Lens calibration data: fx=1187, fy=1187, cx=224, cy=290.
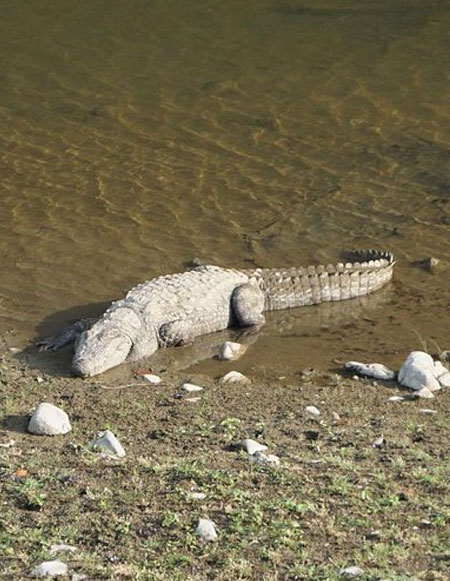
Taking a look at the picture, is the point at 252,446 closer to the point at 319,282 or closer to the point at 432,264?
the point at 319,282

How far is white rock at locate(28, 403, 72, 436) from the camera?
631cm

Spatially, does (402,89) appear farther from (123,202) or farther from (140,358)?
(140,358)

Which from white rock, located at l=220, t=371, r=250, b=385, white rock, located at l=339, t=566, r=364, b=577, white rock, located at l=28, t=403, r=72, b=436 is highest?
white rock, located at l=339, t=566, r=364, b=577

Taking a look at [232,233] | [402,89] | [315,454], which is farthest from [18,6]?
[315,454]

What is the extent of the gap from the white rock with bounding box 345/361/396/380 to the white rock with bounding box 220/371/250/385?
0.72 metres

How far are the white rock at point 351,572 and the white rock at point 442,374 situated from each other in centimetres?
318

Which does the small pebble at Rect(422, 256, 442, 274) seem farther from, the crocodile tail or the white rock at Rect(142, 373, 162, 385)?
the white rock at Rect(142, 373, 162, 385)

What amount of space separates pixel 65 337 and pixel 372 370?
2.18 metres

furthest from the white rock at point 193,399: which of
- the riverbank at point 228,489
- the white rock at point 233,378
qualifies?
the white rock at point 233,378

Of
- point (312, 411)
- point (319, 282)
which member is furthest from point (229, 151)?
point (312, 411)

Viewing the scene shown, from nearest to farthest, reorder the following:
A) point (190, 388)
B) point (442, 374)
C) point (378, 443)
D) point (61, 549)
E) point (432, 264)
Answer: point (61, 549)
point (378, 443)
point (190, 388)
point (442, 374)
point (432, 264)

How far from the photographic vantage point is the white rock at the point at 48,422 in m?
6.31

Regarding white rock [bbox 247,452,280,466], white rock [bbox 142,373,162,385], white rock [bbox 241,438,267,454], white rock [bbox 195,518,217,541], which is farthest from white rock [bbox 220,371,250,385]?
white rock [bbox 195,518,217,541]

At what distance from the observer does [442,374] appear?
768 cm
